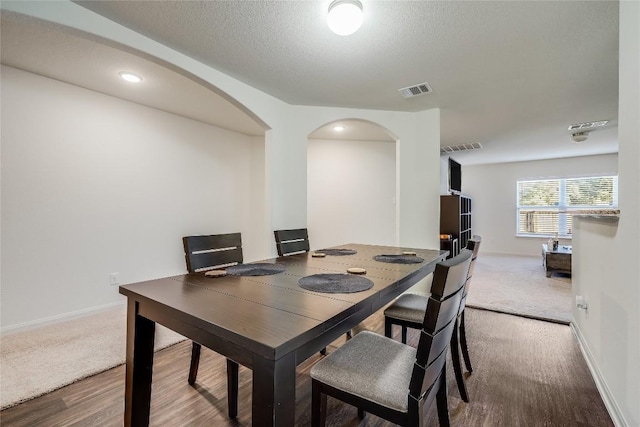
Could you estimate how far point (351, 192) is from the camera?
16.1 feet

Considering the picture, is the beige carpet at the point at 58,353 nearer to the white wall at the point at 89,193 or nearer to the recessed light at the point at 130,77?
the white wall at the point at 89,193

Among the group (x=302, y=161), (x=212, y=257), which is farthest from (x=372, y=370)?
(x=302, y=161)

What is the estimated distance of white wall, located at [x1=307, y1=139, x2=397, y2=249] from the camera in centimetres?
486

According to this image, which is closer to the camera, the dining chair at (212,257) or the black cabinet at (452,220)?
the dining chair at (212,257)

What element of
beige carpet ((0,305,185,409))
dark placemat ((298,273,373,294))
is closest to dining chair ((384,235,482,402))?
dark placemat ((298,273,373,294))

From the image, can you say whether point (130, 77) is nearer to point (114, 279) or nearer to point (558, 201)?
point (114, 279)

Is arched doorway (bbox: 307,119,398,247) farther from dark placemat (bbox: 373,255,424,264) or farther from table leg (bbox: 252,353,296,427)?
table leg (bbox: 252,353,296,427)

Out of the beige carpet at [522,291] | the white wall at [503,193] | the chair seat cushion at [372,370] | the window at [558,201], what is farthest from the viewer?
the white wall at [503,193]

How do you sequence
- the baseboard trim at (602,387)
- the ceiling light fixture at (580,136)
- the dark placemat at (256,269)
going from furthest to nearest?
the ceiling light fixture at (580,136) → the dark placemat at (256,269) → the baseboard trim at (602,387)

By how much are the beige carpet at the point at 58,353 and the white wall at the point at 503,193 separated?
7518 millimetres

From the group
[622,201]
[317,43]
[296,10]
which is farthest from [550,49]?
[296,10]

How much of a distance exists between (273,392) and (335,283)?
652 millimetres

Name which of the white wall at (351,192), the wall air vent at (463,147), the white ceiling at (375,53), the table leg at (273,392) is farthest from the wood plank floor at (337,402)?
the wall air vent at (463,147)

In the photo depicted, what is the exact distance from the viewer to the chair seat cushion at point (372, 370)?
1.01 metres
